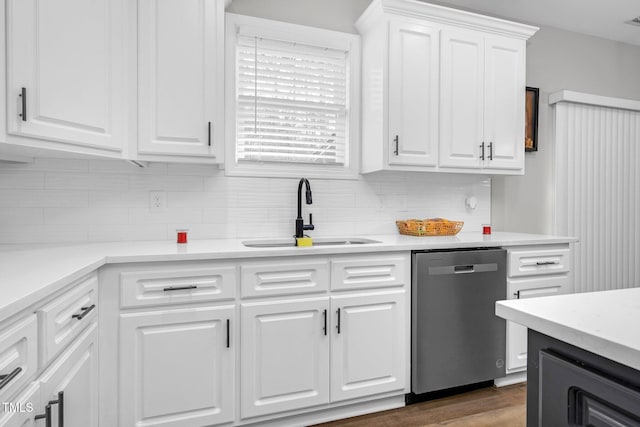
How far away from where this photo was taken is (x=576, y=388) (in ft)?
2.42

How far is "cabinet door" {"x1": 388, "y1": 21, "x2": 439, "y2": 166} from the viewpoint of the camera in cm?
250

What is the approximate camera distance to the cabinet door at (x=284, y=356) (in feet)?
6.15

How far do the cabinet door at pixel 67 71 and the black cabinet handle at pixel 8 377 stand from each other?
0.90 metres

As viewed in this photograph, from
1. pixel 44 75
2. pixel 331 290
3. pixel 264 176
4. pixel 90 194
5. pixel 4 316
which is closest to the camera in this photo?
pixel 4 316

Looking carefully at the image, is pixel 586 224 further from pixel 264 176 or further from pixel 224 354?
pixel 224 354

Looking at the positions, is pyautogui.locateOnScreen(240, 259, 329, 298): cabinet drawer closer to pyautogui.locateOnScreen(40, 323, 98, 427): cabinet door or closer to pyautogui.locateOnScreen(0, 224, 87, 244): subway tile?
pyautogui.locateOnScreen(40, 323, 98, 427): cabinet door

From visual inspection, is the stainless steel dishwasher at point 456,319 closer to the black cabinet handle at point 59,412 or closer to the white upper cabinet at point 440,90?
the white upper cabinet at point 440,90

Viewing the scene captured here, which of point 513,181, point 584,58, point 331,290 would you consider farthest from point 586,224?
point 331,290

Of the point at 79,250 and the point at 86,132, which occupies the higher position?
the point at 86,132

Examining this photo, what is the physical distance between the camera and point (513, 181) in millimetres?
3256

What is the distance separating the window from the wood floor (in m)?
1.55

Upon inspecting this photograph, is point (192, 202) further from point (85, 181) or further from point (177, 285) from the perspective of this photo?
point (177, 285)

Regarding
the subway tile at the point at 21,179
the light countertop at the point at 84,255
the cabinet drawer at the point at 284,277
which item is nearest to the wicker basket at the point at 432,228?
the light countertop at the point at 84,255

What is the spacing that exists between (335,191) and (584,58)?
2.82m
